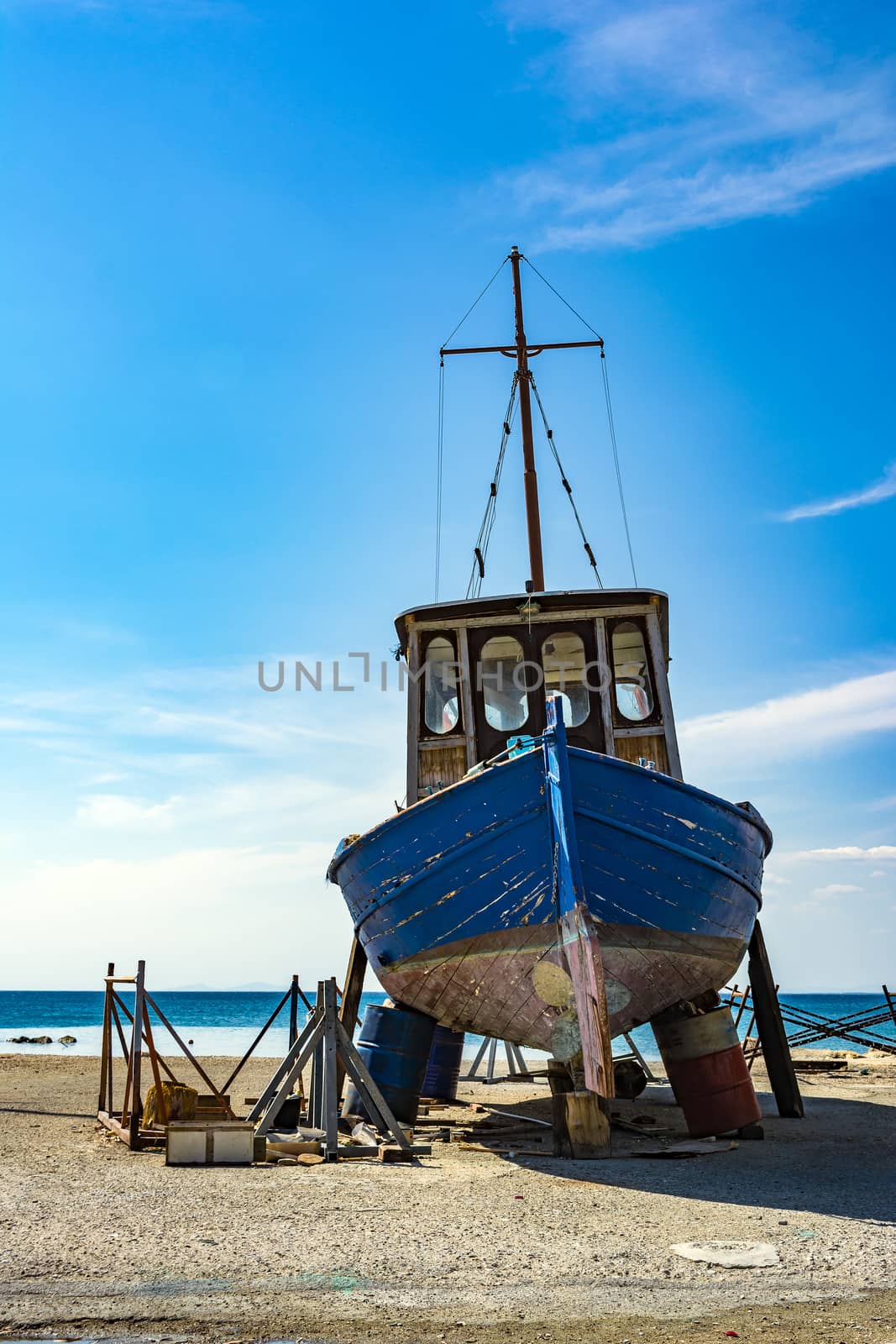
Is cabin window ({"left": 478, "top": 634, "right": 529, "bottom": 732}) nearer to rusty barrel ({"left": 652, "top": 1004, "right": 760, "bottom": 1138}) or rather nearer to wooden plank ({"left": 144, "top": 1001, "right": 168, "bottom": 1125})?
rusty barrel ({"left": 652, "top": 1004, "right": 760, "bottom": 1138})

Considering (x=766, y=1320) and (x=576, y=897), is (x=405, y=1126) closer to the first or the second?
(x=576, y=897)

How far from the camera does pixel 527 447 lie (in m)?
14.5

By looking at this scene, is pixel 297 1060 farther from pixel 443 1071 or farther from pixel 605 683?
pixel 443 1071

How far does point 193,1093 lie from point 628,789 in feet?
17.5

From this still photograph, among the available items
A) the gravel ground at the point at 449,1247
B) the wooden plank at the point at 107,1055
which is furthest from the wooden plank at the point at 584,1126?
the wooden plank at the point at 107,1055

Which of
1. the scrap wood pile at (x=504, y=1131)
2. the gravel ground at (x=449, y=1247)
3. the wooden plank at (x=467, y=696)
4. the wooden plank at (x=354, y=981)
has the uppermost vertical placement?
the wooden plank at (x=467, y=696)

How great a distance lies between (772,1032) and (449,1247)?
7.60m

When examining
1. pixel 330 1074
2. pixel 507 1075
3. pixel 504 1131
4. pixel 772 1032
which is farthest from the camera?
pixel 507 1075

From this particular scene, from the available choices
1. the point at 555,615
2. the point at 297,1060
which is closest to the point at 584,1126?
the point at 297,1060

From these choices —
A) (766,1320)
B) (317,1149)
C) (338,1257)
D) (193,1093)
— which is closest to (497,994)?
(317,1149)

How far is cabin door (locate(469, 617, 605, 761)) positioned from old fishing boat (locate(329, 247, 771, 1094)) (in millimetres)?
18

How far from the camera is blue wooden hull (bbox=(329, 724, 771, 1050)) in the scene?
8.68 metres

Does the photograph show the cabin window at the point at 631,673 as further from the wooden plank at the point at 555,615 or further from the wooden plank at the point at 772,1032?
the wooden plank at the point at 772,1032

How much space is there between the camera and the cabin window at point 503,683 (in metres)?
11.5
